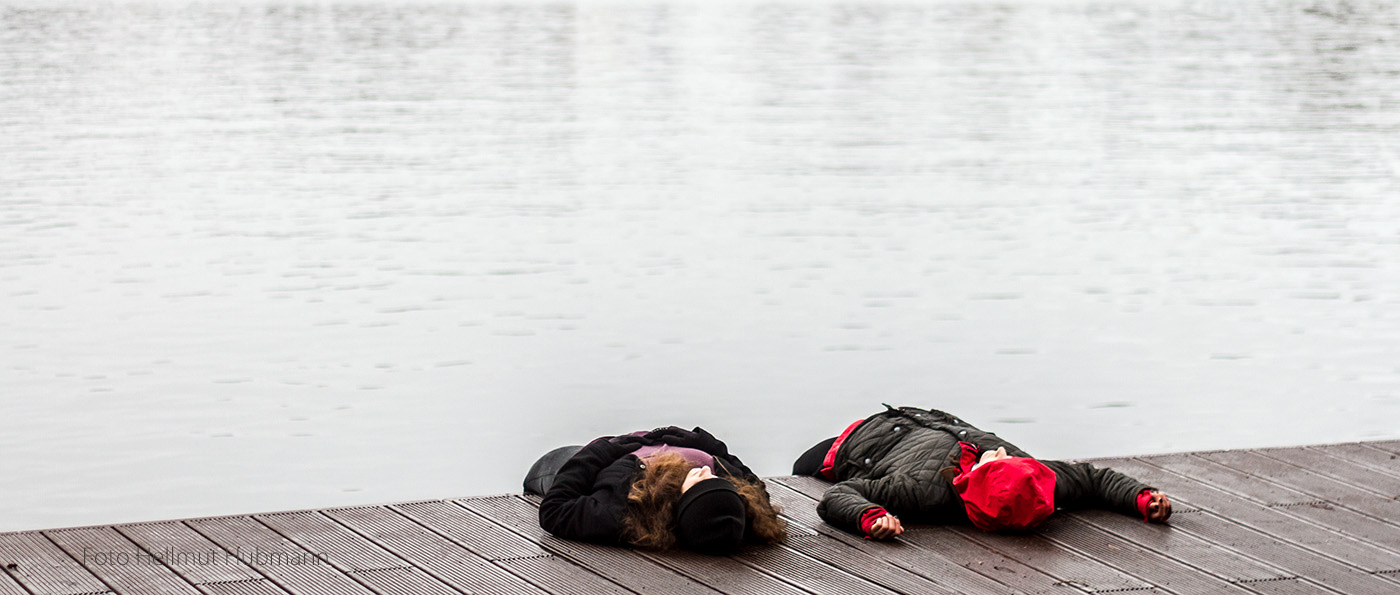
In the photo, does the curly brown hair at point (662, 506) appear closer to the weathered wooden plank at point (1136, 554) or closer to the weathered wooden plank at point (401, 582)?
the weathered wooden plank at point (401, 582)

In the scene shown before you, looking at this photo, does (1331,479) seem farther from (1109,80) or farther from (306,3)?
→ (306,3)

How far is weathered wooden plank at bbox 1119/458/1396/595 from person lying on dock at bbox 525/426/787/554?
1.44 m

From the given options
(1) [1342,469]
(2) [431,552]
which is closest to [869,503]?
(2) [431,552]

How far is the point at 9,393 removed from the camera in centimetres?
864

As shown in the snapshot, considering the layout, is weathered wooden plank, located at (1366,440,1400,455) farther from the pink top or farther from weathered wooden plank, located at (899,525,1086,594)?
the pink top

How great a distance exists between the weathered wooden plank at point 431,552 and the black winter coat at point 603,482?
31cm

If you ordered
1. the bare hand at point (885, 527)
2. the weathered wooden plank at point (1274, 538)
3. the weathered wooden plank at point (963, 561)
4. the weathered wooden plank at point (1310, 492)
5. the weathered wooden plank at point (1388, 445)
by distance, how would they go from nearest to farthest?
the weathered wooden plank at point (963, 561) < the weathered wooden plank at point (1274, 538) < the bare hand at point (885, 527) < the weathered wooden plank at point (1310, 492) < the weathered wooden plank at point (1388, 445)

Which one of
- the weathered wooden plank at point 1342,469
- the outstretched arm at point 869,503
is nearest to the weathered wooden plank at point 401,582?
the outstretched arm at point 869,503

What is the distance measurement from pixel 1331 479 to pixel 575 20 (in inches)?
1686

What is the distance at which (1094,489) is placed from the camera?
5.20 m

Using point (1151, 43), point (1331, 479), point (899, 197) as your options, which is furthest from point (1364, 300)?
point (1151, 43)

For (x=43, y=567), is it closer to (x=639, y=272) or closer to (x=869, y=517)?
(x=869, y=517)

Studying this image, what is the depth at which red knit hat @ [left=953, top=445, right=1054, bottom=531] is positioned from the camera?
4844 mm

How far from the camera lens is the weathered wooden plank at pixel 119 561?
170 inches
